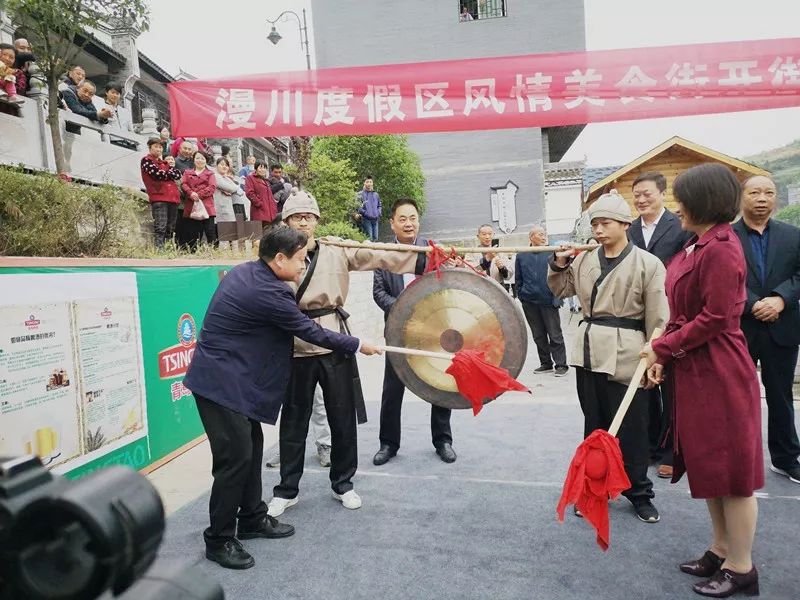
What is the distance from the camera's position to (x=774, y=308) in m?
3.18

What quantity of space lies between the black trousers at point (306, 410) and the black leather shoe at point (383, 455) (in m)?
0.62

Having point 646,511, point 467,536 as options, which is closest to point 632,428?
point 646,511

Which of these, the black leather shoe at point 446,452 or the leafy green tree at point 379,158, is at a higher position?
the leafy green tree at point 379,158

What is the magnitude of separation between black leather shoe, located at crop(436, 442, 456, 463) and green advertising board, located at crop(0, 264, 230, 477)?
6.37ft

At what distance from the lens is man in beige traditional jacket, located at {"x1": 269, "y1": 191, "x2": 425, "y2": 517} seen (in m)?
3.14

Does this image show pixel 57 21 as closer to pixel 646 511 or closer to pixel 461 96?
pixel 461 96

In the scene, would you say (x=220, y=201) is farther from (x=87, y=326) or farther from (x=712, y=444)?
(x=712, y=444)

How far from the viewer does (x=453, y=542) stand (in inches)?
107

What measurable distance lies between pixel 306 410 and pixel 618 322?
1804 mm

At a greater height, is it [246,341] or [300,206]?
[300,206]

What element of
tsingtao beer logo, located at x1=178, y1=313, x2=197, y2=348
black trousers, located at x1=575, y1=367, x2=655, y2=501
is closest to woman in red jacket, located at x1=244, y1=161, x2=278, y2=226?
tsingtao beer logo, located at x1=178, y1=313, x2=197, y2=348

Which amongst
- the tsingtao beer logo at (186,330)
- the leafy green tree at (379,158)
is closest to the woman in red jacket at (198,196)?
the tsingtao beer logo at (186,330)

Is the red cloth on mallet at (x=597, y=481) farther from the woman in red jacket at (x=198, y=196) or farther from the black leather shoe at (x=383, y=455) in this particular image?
the woman in red jacket at (x=198, y=196)

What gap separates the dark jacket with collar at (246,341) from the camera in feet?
8.26
